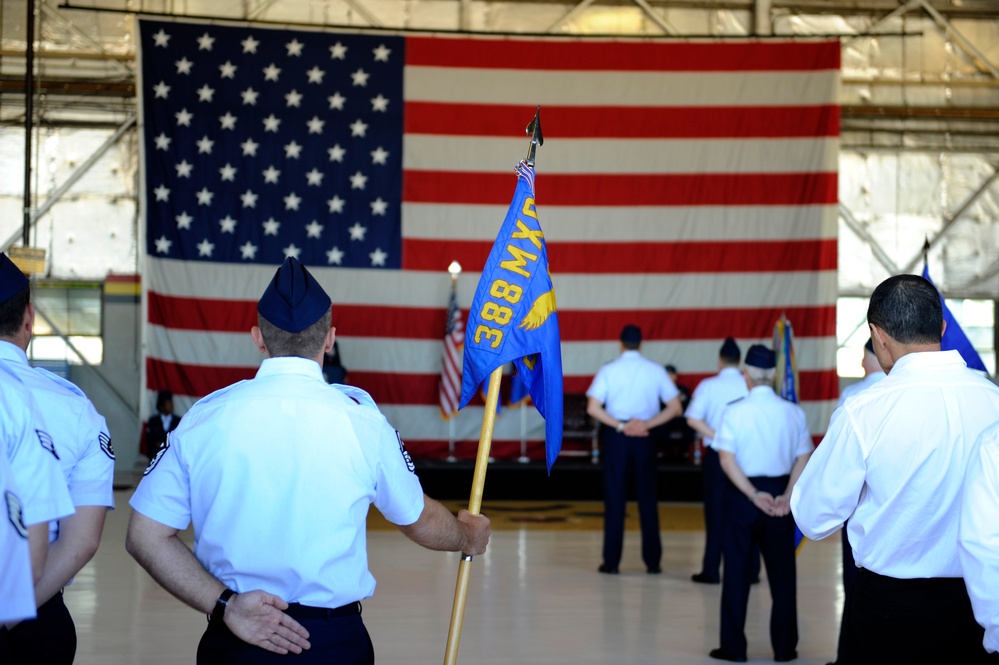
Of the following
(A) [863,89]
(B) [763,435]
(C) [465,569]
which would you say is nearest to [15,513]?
(C) [465,569]

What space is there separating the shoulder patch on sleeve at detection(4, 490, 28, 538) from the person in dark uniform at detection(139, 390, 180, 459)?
10.2 metres

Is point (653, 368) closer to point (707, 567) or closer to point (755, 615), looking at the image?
point (707, 567)

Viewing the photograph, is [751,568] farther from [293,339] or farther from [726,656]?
[293,339]

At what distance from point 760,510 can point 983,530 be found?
3347mm

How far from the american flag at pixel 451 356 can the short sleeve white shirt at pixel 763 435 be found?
22.8 ft


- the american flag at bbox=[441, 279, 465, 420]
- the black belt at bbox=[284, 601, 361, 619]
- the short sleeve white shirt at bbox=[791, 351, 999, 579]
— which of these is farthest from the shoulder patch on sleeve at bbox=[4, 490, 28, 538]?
the american flag at bbox=[441, 279, 465, 420]

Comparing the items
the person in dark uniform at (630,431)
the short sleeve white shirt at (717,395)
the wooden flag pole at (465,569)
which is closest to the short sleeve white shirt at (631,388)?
the person in dark uniform at (630,431)

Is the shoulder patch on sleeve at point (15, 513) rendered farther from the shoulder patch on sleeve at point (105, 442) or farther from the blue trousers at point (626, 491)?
the blue trousers at point (626, 491)

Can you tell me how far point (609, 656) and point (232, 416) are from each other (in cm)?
357

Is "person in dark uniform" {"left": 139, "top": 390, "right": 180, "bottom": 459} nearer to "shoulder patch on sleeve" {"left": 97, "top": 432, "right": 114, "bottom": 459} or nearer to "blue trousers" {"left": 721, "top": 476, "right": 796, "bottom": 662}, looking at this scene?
"blue trousers" {"left": 721, "top": 476, "right": 796, "bottom": 662}

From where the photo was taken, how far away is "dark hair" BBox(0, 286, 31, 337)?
248 centimetres

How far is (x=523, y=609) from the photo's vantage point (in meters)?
6.56

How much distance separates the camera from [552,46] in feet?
42.2

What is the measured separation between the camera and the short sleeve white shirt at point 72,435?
8.25 ft
